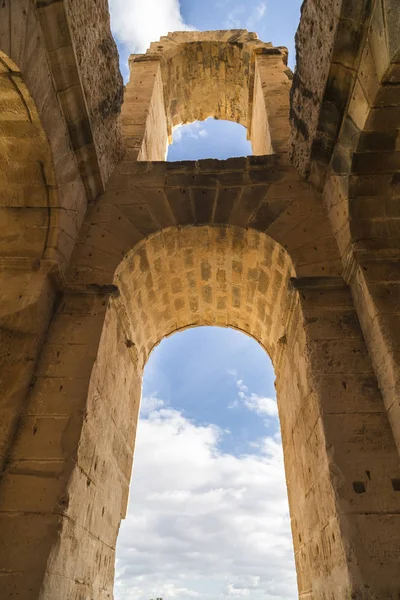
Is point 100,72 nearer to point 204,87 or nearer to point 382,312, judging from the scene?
point 382,312

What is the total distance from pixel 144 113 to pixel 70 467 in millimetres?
5585

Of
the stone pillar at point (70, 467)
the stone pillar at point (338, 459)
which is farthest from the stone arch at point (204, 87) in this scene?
the stone pillar at point (338, 459)

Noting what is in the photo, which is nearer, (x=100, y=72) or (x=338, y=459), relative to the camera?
(x=338, y=459)

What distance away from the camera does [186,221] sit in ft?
15.5

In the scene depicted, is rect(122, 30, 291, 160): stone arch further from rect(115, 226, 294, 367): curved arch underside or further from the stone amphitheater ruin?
rect(115, 226, 294, 367): curved arch underside

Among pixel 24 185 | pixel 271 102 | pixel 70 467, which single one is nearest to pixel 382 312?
pixel 70 467

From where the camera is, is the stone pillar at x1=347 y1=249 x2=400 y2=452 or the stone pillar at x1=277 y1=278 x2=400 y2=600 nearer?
the stone pillar at x1=277 y1=278 x2=400 y2=600

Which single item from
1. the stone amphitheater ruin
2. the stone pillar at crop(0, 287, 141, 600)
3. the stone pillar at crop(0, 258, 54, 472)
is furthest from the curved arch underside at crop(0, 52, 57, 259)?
the stone pillar at crop(0, 287, 141, 600)

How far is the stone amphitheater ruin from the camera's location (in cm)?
296

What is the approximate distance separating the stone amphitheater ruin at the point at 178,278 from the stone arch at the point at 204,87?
1.02 metres

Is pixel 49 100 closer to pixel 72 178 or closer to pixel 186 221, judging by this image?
pixel 72 178

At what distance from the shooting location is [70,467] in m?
3.06

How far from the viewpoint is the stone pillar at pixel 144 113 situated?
6.17 meters

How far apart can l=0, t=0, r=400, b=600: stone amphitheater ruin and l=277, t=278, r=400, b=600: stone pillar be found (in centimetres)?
1
